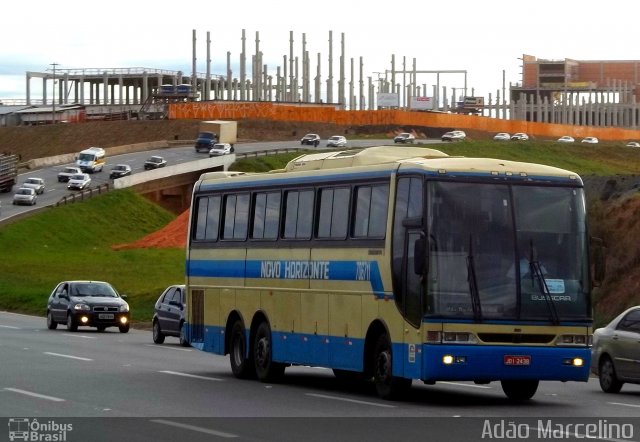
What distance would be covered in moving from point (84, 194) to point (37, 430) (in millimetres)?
88760

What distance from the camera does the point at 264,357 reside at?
22.8 m

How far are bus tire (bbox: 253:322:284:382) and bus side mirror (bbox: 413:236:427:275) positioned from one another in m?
5.30

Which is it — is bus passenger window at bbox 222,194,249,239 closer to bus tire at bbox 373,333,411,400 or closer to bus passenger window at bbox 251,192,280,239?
bus passenger window at bbox 251,192,280,239

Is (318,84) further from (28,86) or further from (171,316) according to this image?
(171,316)

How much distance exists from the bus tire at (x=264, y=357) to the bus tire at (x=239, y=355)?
0.22m

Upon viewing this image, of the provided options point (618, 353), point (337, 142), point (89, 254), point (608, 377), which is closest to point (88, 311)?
point (608, 377)

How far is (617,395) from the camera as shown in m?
21.7

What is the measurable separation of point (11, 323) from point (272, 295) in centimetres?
2262

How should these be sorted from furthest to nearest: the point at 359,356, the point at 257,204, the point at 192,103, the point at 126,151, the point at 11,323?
1. the point at 192,103
2. the point at 126,151
3. the point at 11,323
4. the point at 257,204
5. the point at 359,356

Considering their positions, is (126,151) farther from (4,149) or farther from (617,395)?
(617,395)

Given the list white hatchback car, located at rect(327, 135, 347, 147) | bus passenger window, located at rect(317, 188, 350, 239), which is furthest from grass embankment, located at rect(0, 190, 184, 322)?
white hatchback car, located at rect(327, 135, 347, 147)

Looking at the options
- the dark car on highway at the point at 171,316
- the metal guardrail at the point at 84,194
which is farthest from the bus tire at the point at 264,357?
the metal guardrail at the point at 84,194

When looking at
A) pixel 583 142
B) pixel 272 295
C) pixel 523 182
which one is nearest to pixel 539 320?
pixel 523 182

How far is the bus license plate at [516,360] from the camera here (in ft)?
59.1
